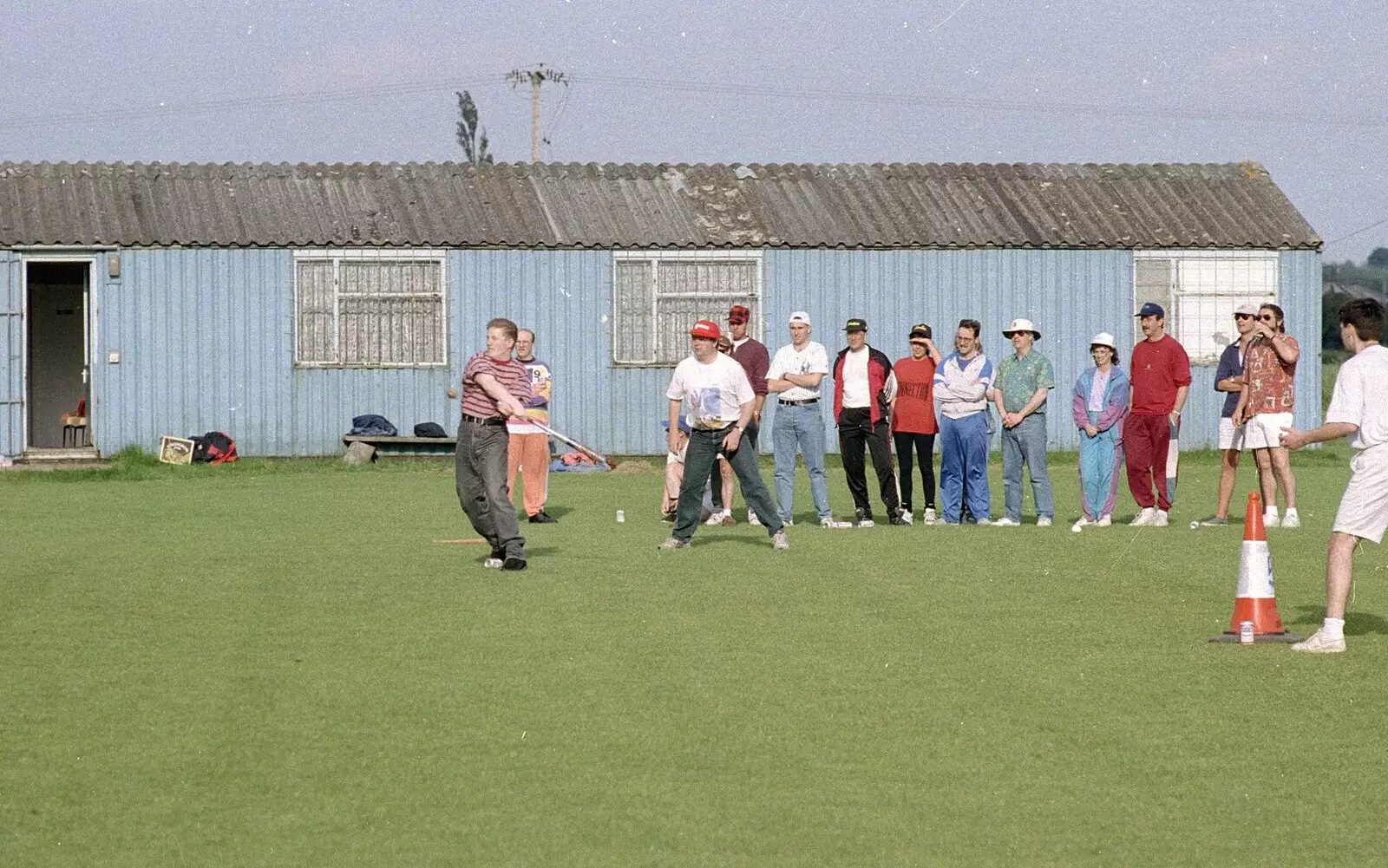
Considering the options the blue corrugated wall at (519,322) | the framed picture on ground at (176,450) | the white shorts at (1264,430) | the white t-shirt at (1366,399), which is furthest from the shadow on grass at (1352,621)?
the framed picture on ground at (176,450)

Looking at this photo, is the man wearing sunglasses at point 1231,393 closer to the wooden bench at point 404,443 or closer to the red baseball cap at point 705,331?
the red baseball cap at point 705,331

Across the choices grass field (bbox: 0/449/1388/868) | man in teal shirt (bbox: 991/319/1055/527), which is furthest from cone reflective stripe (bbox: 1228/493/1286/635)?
man in teal shirt (bbox: 991/319/1055/527)

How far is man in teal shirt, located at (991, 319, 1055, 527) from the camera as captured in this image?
694 inches

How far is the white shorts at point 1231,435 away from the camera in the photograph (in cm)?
1705

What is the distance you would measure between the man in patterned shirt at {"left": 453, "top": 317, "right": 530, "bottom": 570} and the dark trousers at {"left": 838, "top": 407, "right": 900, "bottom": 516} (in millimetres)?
4321

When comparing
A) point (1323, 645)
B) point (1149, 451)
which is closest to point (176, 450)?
point (1149, 451)

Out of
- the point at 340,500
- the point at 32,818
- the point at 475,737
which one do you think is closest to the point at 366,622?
the point at 475,737

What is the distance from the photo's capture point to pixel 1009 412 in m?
17.7

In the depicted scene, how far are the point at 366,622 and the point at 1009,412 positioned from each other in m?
8.19

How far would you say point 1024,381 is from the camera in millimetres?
17672

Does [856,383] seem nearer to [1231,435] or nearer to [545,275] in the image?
[1231,435]

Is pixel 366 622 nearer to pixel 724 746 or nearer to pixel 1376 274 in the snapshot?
pixel 724 746

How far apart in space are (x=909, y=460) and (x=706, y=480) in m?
3.56

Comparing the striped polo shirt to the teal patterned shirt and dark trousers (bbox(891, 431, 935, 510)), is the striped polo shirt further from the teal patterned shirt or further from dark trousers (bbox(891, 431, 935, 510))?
the teal patterned shirt
